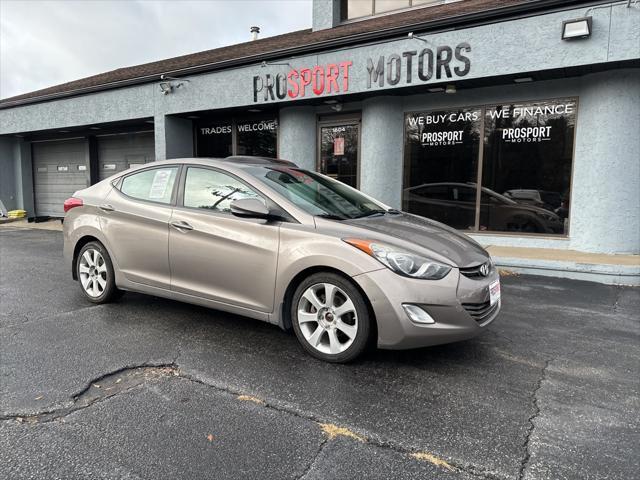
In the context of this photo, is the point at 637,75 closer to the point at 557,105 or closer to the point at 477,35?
the point at 557,105

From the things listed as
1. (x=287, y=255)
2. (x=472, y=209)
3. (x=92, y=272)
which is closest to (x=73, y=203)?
(x=92, y=272)

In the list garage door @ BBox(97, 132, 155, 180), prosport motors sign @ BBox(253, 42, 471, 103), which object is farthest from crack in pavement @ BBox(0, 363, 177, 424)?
garage door @ BBox(97, 132, 155, 180)

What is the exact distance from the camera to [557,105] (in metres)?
8.44

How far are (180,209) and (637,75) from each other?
746 centimetres

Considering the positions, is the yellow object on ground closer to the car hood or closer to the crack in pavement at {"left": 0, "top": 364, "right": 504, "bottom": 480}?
the crack in pavement at {"left": 0, "top": 364, "right": 504, "bottom": 480}

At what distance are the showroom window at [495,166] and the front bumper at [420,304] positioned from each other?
6127 millimetres

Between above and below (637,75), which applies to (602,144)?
below

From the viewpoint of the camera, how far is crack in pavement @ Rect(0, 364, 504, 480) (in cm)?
253

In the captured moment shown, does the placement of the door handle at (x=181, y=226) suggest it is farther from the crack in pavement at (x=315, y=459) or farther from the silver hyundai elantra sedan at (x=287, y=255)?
the crack in pavement at (x=315, y=459)

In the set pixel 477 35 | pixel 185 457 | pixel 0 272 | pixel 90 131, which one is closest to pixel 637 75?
pixel 477 35

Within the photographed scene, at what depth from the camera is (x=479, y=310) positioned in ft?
11.5

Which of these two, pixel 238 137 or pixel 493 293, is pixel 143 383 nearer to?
pixel 493 293

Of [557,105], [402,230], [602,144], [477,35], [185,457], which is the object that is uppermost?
[477,35]

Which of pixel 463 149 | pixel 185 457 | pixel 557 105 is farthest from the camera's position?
pixel 463 149
